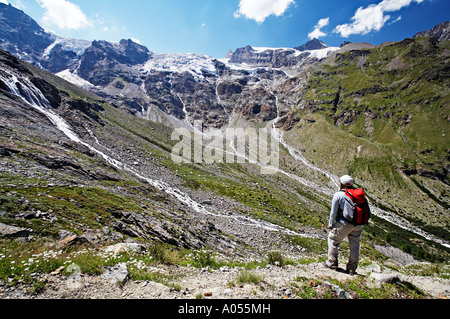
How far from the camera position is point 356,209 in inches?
319

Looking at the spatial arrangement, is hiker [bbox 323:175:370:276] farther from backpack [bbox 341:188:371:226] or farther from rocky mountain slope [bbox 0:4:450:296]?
rocky mountain slope [bbox 0:4:450:296]

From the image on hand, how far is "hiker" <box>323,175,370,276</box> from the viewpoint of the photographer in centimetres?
812

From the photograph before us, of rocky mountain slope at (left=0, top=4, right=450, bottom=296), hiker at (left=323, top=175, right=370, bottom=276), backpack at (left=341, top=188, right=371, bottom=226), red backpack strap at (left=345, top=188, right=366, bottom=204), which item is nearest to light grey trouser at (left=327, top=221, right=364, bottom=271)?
hiker at (left=323, top=175, right=370, bottom=276)

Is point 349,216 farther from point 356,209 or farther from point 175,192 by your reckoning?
point 175,192

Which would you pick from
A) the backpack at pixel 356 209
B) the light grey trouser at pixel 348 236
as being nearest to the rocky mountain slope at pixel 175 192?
the light grey trouser at pixel 348 236

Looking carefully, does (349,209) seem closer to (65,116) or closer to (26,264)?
(26,264)

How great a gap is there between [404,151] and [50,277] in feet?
707

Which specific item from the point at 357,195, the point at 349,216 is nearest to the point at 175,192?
the point at 349,216

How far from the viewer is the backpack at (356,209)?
8.08 m

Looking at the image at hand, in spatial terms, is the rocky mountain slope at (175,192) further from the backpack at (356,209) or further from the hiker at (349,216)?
the backpack at (356,209)

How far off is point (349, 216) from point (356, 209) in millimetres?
406

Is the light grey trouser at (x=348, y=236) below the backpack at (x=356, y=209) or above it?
below
